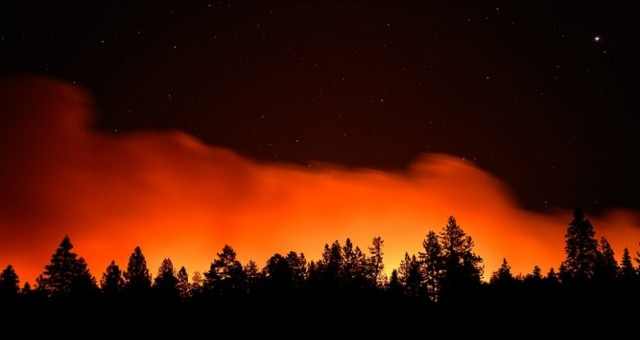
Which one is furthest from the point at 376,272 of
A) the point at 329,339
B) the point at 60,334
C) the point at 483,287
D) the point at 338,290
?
the point at 60,334

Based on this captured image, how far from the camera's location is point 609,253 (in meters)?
83.2

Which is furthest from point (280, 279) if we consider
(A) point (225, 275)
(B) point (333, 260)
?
(B) point (333, 260)

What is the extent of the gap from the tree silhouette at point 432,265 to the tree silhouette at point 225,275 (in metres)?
22.7

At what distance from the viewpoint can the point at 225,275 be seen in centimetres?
6862

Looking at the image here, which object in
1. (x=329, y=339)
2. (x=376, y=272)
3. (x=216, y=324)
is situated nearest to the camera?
(x=329, y=339)

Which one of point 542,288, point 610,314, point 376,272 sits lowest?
point 610,314

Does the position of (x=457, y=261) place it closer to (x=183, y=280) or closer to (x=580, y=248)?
(x=580, y=248)

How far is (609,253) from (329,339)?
63.1 metres

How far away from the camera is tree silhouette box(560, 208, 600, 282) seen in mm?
65312

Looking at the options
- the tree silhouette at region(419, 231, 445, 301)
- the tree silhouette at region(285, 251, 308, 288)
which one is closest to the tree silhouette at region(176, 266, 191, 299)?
the tree silhouette at region(285, 251, 308, 288)

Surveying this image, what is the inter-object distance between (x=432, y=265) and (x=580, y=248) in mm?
18284

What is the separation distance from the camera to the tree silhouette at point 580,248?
65.3 metres

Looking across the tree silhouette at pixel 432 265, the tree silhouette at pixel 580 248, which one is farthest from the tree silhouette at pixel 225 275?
the tree silhouette at pixel 580 248

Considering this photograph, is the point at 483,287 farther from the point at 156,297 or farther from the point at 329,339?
the point at 156,297
